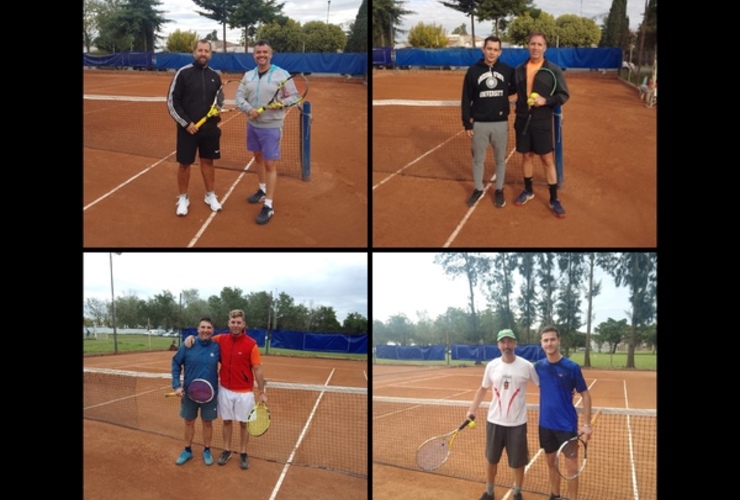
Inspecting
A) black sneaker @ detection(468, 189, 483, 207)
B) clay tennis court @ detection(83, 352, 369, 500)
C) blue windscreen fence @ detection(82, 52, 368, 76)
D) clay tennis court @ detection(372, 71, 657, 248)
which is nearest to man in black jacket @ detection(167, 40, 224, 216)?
clay tennis court @ detection(372, 71, 657, 248)

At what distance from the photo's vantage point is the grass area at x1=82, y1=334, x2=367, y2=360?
7945 millimetres

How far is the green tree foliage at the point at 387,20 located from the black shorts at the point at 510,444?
6.55 m

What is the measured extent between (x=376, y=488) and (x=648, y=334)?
11.0 feet

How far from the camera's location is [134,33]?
11.0 meters

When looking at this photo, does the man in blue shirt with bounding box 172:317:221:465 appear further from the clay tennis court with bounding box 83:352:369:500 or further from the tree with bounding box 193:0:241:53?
the tree with bounding box 193:0:241:53

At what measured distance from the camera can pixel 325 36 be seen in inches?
392

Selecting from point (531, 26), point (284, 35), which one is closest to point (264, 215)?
point (531, 26)

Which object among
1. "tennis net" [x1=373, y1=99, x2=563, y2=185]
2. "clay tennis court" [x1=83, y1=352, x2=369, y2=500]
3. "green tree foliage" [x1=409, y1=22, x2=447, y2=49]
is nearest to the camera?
"clay tennis court" [x1=83, y1=352, x2=369, y2=500]

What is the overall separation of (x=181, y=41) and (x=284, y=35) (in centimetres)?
184

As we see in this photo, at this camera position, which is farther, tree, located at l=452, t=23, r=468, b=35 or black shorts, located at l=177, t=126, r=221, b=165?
tree, located at l=452, t=23, r=468, b=35

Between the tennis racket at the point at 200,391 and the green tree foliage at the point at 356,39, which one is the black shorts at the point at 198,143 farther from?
the green tree foliage at the point at 356,39

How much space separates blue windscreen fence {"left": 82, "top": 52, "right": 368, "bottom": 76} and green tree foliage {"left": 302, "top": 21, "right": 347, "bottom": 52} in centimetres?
10

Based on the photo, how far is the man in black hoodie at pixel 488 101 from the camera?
347 cm
